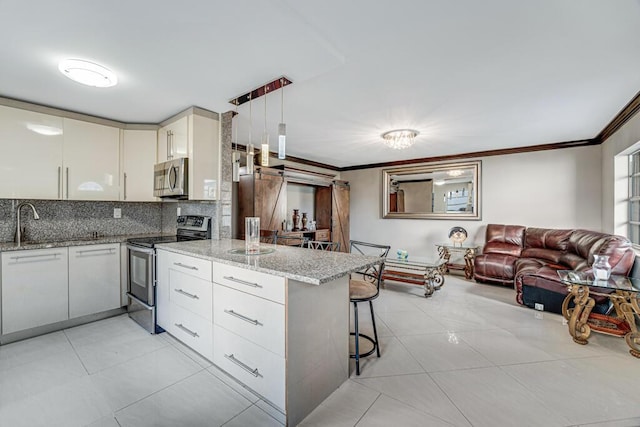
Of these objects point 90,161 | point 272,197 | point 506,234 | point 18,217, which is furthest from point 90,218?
point 506,234

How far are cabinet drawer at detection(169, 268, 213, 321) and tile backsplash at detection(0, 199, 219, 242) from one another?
73 centimetres

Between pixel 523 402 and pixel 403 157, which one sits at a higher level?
pixel 403 157

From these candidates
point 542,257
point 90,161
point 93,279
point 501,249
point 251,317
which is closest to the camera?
point 251,317

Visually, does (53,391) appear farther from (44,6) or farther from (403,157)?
(403,157)

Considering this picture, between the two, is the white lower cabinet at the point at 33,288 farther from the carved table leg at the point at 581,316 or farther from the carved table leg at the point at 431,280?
the carved table leg at the point at 581,316

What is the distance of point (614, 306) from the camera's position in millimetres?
2586

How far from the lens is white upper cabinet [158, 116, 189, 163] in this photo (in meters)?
2.87

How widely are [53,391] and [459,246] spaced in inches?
218

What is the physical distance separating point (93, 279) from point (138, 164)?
136cm

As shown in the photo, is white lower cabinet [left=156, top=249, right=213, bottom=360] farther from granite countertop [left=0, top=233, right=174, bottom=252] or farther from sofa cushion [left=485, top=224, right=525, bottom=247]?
sofa cushion [left=485, top=224, right=525, bottom=247]

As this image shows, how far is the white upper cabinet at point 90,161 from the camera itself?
9.35 ft

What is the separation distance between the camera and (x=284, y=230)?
4824mm

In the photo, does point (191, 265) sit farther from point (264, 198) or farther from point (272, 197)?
point (272, 197)

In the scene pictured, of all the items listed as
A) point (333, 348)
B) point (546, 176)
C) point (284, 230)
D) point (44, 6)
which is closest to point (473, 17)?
point (333, 348)
